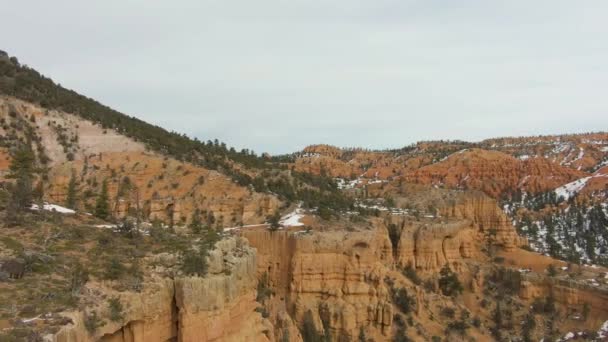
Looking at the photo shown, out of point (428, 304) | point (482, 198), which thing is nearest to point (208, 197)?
point (428, 304)

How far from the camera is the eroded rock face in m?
12.1

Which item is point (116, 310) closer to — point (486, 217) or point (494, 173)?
point (486, 217)

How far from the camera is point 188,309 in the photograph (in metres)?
13.4

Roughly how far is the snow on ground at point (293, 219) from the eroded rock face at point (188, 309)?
472 inches

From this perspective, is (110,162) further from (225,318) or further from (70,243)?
(225,318)

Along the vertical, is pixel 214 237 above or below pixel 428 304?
above

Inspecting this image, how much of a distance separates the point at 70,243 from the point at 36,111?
2283 cm

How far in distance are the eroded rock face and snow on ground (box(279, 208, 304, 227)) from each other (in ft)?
39.4

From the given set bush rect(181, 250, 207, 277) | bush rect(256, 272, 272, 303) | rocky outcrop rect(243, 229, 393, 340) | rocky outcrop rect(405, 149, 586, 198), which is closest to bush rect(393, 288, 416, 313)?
rocky outcrop rect(243, 229, 393, 340)

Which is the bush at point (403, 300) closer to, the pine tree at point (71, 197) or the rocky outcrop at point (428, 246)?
the rocky outcrop at point (428, 246)

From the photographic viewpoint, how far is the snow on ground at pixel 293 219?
2853 cm

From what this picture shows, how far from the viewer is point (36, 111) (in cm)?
3412

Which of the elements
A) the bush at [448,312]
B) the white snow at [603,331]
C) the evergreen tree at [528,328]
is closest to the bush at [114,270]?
the bush at [448,312]

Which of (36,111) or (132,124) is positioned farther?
(132,124)
